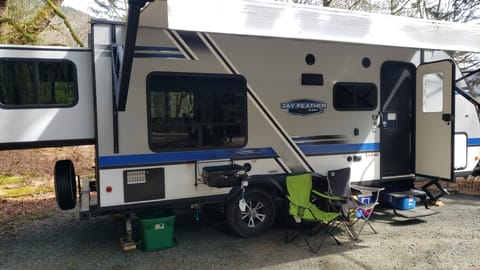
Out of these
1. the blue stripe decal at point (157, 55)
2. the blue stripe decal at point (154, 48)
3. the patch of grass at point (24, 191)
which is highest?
the blue stripe decal at point (154, 48)

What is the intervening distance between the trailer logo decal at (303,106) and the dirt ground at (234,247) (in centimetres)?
151

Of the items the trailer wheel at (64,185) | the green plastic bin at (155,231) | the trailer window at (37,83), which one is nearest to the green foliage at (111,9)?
the trailer window at (37,83)

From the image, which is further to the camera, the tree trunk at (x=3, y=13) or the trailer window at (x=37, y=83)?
the tree trunk at (x=3, y=13)

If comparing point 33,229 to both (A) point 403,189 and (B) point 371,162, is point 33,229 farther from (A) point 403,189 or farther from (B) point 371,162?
(A) point 403,189

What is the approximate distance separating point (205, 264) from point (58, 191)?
68.2 inches

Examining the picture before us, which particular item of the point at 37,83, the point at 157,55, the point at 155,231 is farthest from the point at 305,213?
the point at 37,83

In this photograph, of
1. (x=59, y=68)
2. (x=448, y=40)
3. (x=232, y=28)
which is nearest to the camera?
(x=232, y=28)

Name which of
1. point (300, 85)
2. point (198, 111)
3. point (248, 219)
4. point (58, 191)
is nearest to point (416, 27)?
point (300, 85)

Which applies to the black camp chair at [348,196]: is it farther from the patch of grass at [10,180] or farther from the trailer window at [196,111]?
the patch of grass at [10,180]

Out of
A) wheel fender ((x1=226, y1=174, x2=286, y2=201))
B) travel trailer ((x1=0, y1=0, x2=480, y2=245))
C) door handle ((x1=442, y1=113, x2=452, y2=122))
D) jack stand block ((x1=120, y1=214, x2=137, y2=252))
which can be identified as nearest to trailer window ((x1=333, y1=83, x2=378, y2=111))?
travel trailer ((x1=0, y1=0, x2=480, y2=245))

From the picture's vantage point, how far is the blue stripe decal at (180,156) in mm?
3969

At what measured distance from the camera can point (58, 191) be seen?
4.09 metres

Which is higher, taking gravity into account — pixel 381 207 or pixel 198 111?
pixel 198 111

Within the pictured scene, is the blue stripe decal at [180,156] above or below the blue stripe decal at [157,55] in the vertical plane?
below
